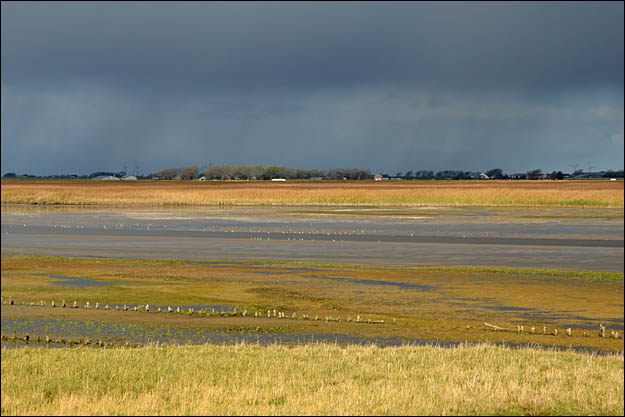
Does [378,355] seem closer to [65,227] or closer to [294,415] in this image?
[294,415]

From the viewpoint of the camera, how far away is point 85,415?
14289 millimetres

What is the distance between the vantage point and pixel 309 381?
56.6 ft

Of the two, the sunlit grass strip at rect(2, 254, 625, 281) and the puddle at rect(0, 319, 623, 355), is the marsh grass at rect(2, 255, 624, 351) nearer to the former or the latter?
the sunlit grass strip at rect(2, 254, 625, 281)

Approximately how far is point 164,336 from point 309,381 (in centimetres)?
693

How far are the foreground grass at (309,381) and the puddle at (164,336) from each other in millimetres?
1473

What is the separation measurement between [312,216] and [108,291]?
45.0m

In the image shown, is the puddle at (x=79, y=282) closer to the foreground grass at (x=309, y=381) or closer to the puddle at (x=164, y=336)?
the puddle at (x=164, y=336)

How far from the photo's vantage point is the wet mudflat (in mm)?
41312

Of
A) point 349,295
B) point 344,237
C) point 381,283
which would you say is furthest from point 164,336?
point 344,237

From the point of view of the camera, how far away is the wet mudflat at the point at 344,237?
41312 millimetres

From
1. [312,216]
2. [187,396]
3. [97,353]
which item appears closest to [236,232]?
[312,216]

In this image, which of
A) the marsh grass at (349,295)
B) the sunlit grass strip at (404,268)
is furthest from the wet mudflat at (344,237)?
the marsh grass at (349,295)

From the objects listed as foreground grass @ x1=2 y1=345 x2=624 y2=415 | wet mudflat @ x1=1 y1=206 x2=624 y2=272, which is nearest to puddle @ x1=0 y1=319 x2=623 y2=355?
foreground grass @ x1=2 y1=345 x2=624 y2=415

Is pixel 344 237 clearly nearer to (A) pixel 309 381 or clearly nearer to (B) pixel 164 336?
(B) pixel 164 336
